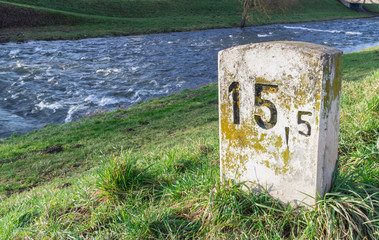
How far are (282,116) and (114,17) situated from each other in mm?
46770

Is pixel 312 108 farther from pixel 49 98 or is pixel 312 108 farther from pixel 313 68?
pixel 49 98

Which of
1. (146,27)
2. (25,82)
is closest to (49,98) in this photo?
(25,82)

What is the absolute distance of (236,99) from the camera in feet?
11.3

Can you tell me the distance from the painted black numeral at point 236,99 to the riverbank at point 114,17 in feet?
108

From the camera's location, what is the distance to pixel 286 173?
324 cm

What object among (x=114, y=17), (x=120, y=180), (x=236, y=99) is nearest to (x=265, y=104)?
(x=236, y=99)

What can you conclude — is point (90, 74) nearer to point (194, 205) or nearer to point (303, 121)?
point (194, 205)

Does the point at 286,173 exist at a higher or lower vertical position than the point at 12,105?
higher

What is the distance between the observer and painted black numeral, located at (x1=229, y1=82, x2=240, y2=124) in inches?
135

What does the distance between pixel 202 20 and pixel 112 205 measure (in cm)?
4696

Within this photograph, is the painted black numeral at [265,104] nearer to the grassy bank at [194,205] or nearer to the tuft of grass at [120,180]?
the grassy bank at [194,205]

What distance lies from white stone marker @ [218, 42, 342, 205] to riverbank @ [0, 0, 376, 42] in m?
33.1

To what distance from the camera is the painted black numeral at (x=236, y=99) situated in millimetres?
3424

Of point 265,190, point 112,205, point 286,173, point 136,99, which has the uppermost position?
point 286,173
